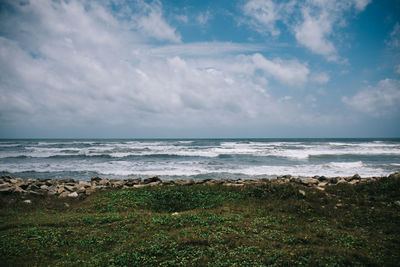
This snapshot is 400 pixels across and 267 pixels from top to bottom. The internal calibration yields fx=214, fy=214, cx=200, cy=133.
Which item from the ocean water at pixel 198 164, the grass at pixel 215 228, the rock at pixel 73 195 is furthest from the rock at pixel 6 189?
the ocean water at pixel 198 164

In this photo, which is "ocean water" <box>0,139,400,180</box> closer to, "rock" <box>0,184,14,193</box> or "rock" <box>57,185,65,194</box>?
"rock" <box>57,185,65,194</box>

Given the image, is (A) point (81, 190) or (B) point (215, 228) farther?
(A) point (81, 190)

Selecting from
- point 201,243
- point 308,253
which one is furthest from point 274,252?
point 201,243

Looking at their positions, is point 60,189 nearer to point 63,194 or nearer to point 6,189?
point 63,194

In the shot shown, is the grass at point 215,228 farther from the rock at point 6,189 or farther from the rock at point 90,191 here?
the rock at point 90,191

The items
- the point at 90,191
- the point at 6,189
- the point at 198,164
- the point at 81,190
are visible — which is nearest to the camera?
the point at 6,189

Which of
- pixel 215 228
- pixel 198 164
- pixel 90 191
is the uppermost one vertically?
pixel 215 228

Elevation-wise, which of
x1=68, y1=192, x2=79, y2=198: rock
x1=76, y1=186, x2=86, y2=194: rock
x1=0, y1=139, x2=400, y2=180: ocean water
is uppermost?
x1=76, y1=186, x2=86, y2=194: rock

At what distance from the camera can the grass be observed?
16.8 ft

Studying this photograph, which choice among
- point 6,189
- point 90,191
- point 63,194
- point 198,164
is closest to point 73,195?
point 63,194

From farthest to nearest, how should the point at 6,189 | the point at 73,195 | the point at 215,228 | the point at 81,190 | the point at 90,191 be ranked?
the point at 81,190
the point at 90,191
the point at 73,195
the point at 6,189
the point at 215,228

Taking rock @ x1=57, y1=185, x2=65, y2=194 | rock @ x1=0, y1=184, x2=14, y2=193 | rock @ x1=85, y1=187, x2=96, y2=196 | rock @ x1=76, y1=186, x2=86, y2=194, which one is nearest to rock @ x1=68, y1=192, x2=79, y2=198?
rock @ x1=76, y1=186, x2=86, y2=194

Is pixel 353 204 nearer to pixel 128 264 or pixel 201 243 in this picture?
pixel 201 243

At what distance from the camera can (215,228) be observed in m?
6.66
